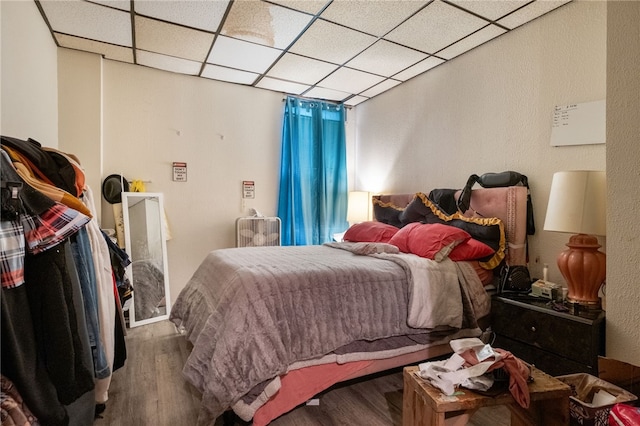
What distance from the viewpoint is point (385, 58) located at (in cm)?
317

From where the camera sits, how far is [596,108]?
209 centimetres

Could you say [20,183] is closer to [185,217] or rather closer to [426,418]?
[426,418]

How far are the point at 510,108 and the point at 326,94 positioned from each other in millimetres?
2260

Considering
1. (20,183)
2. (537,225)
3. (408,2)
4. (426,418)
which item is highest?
(408,2)

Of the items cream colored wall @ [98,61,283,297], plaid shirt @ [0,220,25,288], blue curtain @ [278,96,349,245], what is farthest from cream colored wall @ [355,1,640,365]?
plaid shirt @ [0,220,25,288]

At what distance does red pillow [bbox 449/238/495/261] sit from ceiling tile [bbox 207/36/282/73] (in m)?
2.33

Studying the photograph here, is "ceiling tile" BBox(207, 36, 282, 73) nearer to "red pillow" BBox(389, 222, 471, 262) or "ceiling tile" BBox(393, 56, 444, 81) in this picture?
"ceiling tile" BBox(393, 56, 444, 81)

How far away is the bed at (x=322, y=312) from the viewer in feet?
5.19

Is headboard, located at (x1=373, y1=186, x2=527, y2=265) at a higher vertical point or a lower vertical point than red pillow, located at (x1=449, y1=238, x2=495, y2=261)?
higher

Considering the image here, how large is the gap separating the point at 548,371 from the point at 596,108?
1.63m

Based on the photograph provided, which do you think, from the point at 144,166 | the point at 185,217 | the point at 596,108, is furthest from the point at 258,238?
the point at 596,108

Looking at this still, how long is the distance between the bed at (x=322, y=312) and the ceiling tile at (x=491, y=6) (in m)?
1.28

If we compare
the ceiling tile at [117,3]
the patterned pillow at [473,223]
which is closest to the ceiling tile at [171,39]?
the ceiling tile at [117,3]

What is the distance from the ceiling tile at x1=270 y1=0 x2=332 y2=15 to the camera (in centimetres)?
231
